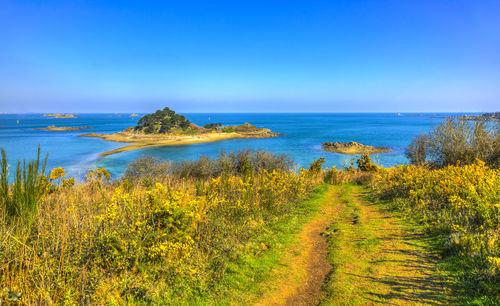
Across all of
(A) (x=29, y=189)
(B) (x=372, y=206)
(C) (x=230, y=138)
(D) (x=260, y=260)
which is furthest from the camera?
(C) (x=230, y=138)

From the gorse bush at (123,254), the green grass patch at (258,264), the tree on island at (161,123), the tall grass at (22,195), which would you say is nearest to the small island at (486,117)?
the green grass patch at (258,264)

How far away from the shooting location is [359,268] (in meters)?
4.55

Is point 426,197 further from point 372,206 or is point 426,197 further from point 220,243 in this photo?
point 220,243

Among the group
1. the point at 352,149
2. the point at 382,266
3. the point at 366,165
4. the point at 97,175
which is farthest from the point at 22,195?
the point at 352,149

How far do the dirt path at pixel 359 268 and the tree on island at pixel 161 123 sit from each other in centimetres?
6722

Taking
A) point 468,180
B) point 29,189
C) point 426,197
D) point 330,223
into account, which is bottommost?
point 330,223

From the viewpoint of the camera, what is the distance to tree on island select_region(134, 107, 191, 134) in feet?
225

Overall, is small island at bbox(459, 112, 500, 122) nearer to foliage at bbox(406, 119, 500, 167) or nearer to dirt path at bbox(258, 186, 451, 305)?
foliage at bbox(406, 119, 500, 167)

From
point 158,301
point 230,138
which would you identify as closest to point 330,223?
point 158,301

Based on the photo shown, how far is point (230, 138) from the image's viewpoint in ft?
229

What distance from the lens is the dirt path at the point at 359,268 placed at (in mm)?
3752

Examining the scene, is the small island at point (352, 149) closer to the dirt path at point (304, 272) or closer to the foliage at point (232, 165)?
the foliage at point (232, 165)

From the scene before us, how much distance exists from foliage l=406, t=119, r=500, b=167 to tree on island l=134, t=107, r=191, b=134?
6267 cm

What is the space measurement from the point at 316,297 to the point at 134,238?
296 cm
